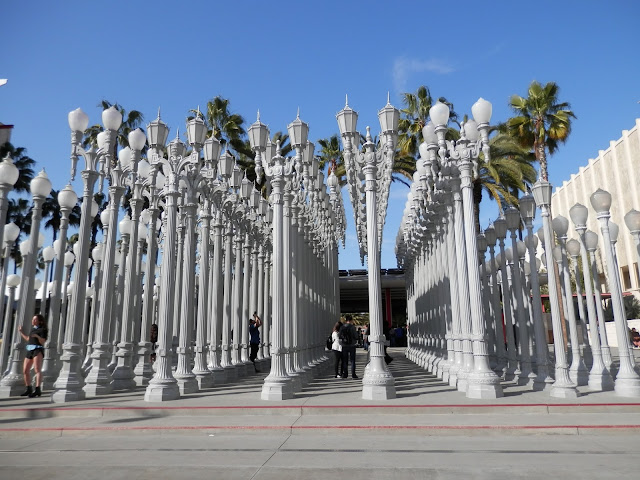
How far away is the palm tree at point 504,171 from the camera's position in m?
21.6

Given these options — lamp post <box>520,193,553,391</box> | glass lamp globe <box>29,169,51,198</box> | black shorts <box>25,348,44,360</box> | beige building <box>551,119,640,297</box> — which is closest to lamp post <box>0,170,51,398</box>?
glass lamp globe <box>29,169,51,198</box>

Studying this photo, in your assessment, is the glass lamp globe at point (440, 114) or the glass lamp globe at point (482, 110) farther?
the glass lamp globe at point (440, 114)

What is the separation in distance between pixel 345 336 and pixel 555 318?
18.8 feet

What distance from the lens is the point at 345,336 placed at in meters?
13.4

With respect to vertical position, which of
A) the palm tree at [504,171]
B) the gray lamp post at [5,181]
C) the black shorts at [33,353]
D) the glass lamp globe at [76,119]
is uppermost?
the palm tree at [504,171]

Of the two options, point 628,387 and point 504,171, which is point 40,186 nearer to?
point 628,387

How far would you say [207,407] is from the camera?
8.55 meters

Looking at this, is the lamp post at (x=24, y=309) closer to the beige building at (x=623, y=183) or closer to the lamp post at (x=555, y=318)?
the lamp post at (x=555, y=318)

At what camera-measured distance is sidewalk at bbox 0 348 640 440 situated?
23.3 ft

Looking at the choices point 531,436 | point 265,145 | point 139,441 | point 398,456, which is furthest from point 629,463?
point 265,145

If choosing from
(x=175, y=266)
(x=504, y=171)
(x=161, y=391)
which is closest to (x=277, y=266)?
(x=161, y=391)

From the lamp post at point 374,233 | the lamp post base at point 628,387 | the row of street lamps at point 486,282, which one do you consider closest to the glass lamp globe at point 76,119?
the lamp post at point 374,233

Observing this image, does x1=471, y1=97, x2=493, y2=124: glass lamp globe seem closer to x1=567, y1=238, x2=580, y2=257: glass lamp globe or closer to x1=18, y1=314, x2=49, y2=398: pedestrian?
x1=567, y1=238, x2=580, y2=257: glass lamp globe

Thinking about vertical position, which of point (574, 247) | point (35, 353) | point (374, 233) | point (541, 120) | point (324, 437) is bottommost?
point (324, 437)
